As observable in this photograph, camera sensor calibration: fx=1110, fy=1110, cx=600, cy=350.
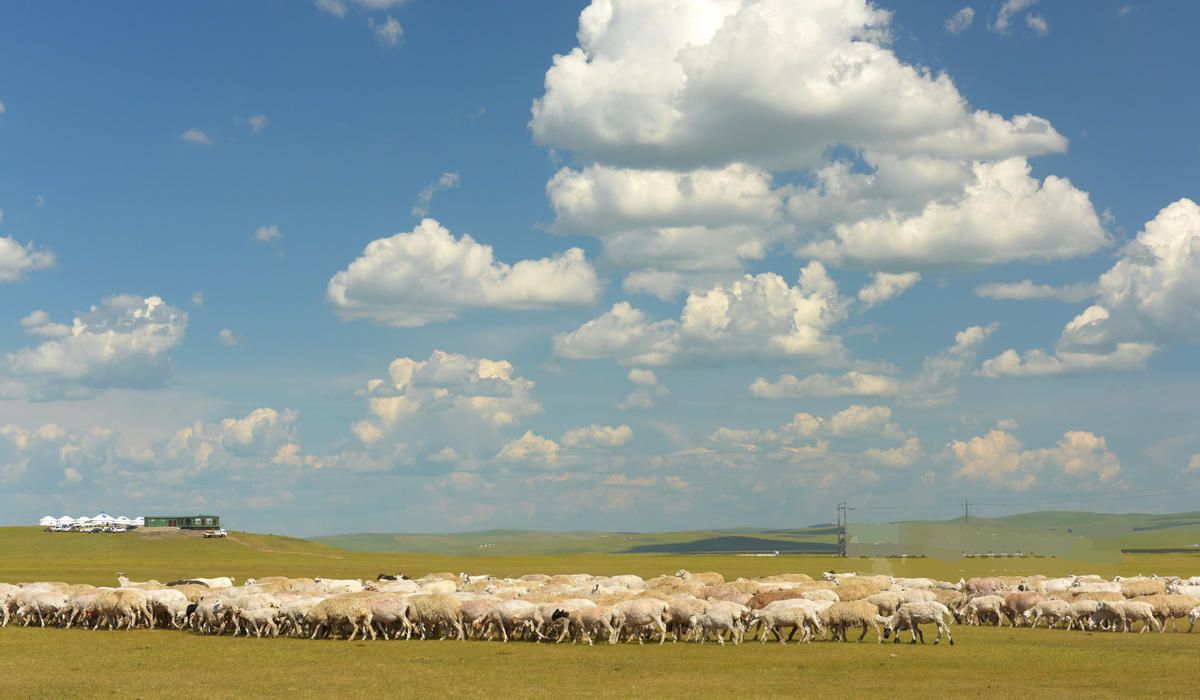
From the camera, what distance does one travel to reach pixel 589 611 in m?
34.5

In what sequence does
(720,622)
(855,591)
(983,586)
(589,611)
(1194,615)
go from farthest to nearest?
(983,586) < (855,591) < (1194,615) < (589,611) < (720,622)

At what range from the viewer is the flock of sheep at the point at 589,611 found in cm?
3434

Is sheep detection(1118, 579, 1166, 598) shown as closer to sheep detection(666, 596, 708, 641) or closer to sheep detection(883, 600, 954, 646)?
sheep detection(883, 600, 954, 646)

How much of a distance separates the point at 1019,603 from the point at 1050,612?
4.10 ft

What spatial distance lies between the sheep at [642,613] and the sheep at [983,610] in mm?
14005

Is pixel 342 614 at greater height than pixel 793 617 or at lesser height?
lesser

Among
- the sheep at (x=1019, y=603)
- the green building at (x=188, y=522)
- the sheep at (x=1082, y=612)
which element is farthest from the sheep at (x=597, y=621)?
the green building at (x=188, y=522)

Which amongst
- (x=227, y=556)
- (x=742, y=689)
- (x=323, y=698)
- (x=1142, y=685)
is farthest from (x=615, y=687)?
(x=227, y=556)

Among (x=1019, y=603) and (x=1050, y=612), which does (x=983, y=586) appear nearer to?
(x=1019, y=603)

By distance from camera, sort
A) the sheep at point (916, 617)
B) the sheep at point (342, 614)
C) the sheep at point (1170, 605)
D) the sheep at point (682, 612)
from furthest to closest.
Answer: the sheep at point (1170, 605), the sheep at point (342, 614), the sheep at point (682, 612), the sheep at point (916, 617)

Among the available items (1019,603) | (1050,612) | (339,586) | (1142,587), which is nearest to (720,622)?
(1019,603)

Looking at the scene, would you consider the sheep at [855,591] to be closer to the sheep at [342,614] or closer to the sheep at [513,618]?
the sheep at [513,618]

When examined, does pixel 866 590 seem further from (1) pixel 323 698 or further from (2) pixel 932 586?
(1) pixel 323 698

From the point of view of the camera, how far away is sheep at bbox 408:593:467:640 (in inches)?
1423
